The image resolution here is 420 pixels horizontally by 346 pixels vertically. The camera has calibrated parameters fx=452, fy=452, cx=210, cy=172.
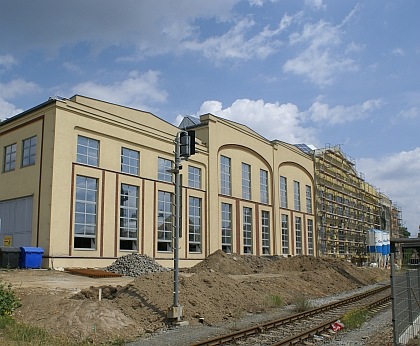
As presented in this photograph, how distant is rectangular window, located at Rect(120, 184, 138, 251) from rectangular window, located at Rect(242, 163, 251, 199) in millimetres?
13331

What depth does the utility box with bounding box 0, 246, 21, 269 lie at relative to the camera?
21.3 meters

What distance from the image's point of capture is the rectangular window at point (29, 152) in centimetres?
2538

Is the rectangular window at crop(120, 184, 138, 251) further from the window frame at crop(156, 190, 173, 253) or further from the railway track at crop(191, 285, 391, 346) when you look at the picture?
the railway track at crop(191, 285, 391, 346)

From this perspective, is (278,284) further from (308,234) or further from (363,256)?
(363,256)

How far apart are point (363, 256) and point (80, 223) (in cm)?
4467

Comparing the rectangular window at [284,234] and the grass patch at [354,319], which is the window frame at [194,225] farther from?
the grass patch at [354,319]

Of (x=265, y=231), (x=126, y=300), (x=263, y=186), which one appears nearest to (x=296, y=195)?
(x=263, y=186)

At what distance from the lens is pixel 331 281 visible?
93.4ft

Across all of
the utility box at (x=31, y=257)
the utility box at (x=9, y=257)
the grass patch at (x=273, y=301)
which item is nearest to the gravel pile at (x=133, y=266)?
the utility box at (x=31, y=257)

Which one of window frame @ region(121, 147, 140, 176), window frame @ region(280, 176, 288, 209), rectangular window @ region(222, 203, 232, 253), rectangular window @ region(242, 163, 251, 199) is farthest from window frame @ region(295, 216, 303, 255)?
window frame @ region(121, 147, 140, 176)

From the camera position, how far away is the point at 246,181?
39500 millimetres

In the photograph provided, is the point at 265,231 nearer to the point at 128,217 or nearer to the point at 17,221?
the point at 128,217

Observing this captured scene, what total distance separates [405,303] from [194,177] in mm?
25188

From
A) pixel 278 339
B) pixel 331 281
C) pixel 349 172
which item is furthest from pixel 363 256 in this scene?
pixel 278 339
